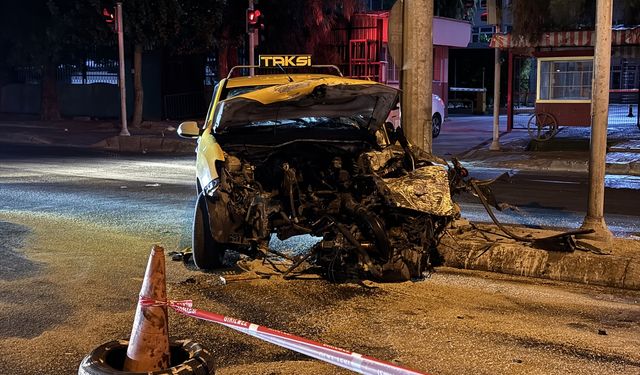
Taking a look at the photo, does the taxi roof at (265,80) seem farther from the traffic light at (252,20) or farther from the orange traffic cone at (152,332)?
the traffic light at (252,20)

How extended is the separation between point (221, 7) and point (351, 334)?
20044 millimetres

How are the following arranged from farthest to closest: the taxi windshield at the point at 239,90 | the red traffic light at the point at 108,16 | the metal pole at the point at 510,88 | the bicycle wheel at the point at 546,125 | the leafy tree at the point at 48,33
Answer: the leafy tree at the point at 48,33 < the red traffic light at the point at 108,16 < the metal pole at the point at 510,88 < the bicycle wheel at the point at 546,125 < the taxi windshield at the point at 239,90

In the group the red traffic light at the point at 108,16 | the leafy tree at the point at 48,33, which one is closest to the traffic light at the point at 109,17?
the red traffic light at the point at 108,16

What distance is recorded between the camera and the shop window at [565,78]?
19719 millimetres

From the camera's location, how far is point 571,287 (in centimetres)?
664

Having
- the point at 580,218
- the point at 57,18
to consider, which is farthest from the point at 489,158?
the point at 57,18

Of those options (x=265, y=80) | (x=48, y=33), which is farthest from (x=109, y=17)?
(x=265, y=80)

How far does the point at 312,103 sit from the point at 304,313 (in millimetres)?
2152

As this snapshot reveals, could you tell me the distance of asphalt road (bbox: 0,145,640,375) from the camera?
15.8 ft

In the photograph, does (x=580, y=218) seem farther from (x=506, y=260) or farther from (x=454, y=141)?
(x=454, y=141)

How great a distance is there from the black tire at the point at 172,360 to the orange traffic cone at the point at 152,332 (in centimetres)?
10

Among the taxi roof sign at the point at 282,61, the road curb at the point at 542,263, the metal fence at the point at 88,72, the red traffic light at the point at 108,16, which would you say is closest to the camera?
the road curb at the point at 542,263

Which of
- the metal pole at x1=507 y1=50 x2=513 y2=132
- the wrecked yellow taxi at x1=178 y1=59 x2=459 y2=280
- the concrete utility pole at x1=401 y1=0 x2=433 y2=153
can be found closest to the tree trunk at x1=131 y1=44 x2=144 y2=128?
the metal pole at x1=507 y1=50 x2=513 y2=132

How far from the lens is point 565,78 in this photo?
20.1m
